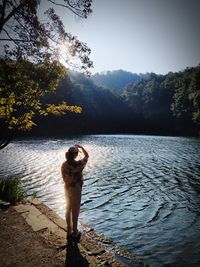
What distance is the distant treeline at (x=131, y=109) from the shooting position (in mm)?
85688

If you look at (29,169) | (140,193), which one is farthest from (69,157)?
(29,169)

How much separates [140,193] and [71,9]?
10859mm

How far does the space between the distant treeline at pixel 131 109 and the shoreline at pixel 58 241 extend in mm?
72813

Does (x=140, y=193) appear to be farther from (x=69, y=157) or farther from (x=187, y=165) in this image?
(x=187, y=165)

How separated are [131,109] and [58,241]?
375 feet

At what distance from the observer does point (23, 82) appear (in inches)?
331

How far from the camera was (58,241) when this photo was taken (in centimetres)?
645

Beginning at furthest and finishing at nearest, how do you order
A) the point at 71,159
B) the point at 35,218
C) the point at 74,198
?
the point at 35,218, the point at 74,198, the point at 71,159

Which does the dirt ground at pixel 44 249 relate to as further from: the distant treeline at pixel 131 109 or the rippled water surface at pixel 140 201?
the distant treeline at pixel 131 109

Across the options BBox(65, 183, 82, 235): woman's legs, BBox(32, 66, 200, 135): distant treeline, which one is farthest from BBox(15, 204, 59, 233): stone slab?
BBox(32, 66, 200, 135): distant treeline

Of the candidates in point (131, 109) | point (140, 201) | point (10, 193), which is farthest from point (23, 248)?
point (131, 109)

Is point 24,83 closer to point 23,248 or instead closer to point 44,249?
point 23,248

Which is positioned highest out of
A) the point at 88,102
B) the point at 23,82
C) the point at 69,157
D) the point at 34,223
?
the point at 88,102

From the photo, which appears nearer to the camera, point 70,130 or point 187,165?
point 187,165
